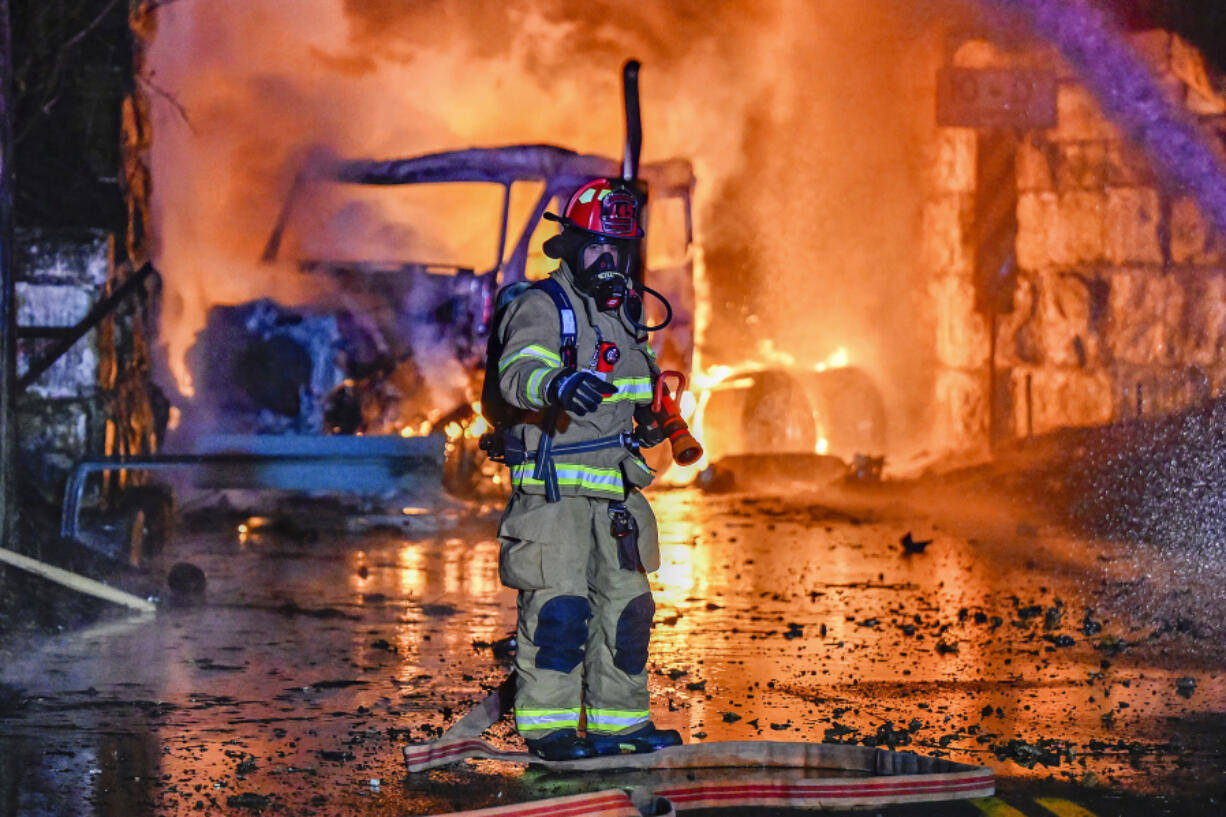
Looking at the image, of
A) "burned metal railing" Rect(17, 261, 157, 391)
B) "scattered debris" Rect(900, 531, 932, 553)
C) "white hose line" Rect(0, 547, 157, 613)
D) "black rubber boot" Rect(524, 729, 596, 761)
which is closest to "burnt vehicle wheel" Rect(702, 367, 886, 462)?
"scattered debris" Rect(900, 531, 932, 553)

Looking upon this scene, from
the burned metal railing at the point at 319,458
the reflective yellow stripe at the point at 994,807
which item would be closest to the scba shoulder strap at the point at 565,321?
the reflective yellow stripe at the point at 994,807

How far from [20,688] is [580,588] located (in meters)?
2.40

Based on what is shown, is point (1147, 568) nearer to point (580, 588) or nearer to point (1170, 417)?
point (1170, 417)

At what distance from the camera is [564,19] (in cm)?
1469

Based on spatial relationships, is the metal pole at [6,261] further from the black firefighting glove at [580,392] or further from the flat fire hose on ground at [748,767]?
the black firefighting glove at [580,392]

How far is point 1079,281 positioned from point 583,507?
403 inches

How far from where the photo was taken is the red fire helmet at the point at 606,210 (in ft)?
17.7

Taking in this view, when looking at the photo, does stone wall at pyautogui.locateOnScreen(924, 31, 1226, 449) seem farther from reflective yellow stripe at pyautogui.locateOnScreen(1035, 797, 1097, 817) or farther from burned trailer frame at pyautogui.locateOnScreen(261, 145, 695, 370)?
reflective yellow stripe at pyautogui.locateOnScreen(1035, 797, 1097, 817)

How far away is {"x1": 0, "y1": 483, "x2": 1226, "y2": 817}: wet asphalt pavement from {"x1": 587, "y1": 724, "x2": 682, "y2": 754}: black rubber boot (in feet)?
0.67

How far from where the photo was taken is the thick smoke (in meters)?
14.2

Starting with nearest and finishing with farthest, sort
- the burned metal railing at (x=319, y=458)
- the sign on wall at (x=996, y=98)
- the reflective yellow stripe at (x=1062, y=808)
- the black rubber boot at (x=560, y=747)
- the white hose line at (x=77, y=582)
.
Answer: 1. the reflective yellow stripe at (x=1062, y=808)
2. the black rubber boot at (x=560, y=747)
3. the white hose line at (x=77, y=582)
4. the burned metal railing at (x=319, y=458)
5. the sign on wall at (x=996, y=98)

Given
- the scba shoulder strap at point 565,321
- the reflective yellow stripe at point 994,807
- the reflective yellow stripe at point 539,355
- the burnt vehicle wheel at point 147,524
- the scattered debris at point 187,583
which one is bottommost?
the reflective yellow stripe at point 994,807

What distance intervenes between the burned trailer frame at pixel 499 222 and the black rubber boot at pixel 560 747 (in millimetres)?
8741

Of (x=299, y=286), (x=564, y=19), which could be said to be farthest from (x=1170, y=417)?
(x=299, y=286)
